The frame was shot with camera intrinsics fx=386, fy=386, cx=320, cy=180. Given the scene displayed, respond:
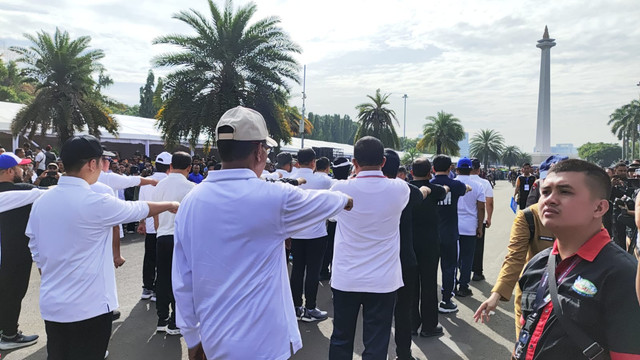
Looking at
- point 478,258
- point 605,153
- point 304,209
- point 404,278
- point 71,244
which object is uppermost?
point 605,153

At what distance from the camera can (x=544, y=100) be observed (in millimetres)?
61656

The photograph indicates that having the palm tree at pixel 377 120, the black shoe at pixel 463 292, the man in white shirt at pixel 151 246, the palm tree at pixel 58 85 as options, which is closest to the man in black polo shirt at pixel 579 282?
the black shoe at pixel 463 292

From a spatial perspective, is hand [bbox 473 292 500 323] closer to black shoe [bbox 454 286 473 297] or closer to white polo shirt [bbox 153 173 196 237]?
white polo shirt [bbox 153 173 196 237]

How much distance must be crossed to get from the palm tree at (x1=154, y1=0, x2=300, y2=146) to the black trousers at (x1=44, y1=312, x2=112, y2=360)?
1254 centimetres

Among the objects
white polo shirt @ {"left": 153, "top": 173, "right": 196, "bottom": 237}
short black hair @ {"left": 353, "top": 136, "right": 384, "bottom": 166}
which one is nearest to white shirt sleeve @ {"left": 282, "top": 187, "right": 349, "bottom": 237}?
short black hair @ {"left": 353, "top": 136, "right": 384, "bottom": 166}

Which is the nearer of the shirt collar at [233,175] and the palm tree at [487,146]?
the shirt collar at [233,175]

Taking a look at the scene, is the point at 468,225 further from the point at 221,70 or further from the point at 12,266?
the point at 221,70

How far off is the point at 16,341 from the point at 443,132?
39186mm

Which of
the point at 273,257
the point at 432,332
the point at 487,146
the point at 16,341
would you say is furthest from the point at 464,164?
the point at 487,146

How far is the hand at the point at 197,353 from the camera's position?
1962 mm

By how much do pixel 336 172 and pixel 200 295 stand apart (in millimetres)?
3495

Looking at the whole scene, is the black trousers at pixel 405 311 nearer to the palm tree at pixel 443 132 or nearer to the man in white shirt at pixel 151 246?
the man in white shirt at pixel 151 246

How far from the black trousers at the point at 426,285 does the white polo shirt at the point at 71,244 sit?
3.04m

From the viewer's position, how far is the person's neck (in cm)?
184
